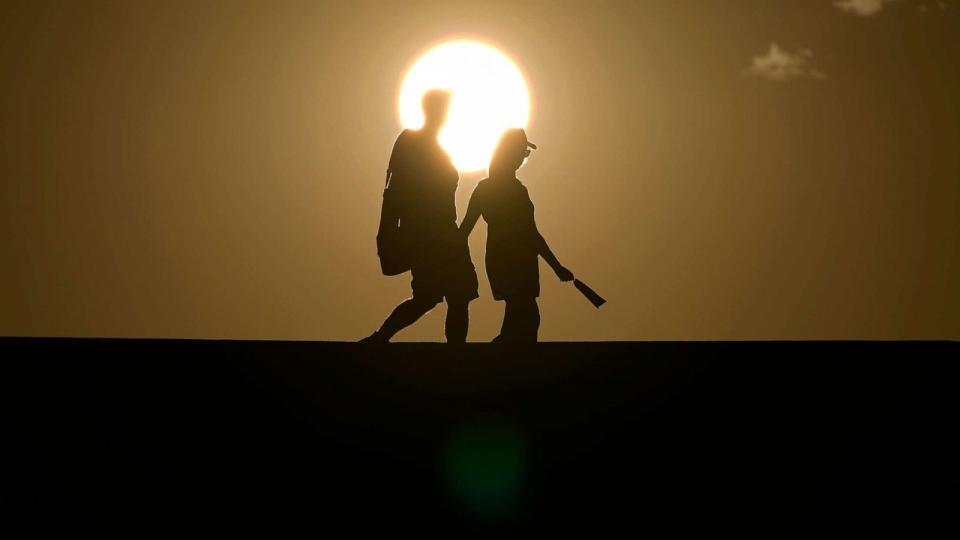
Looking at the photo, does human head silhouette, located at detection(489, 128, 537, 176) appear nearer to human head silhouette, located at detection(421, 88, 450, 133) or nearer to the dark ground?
human head silhouette, located at detection(421, 88, 450, 133)

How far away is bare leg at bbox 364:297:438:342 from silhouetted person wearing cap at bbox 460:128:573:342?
23.8 inches

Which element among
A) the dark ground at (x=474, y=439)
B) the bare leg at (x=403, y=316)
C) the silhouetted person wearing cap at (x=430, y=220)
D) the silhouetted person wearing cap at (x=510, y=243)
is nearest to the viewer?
the dark ground at (x=474, y=439)

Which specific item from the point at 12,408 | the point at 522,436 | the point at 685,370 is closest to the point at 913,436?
the point at 685,370

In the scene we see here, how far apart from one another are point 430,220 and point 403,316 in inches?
25.5

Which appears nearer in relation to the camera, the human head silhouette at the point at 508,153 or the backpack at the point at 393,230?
the backpack at the point at 393,230

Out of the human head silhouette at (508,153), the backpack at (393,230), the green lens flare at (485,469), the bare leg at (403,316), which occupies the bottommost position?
the green lens flare at (485,469)

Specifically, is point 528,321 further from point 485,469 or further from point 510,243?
point 485,469

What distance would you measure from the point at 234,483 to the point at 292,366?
0.51 meters

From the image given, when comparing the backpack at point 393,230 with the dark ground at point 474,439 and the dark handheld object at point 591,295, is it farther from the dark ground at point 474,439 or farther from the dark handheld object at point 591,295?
the dark ground at point 474,439

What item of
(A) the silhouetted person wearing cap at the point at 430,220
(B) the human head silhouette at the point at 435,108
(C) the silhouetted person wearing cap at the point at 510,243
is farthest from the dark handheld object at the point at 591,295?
(B) the human head silhouette at the point at 435,108

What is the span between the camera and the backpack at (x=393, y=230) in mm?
6398

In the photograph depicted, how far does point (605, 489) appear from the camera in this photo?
3.85m

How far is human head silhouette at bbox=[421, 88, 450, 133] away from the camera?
21.0 ft

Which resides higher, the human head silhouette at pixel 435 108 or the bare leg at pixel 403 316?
the human head silhouette at pixel 435 108
